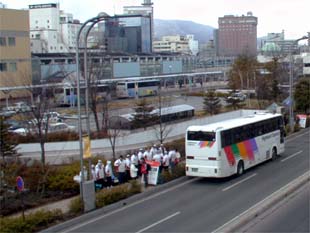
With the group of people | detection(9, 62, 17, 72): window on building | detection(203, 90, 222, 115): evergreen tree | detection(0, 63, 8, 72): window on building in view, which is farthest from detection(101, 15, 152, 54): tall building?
the group of people

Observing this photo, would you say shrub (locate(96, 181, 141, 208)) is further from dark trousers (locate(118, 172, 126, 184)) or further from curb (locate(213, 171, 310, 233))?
curb (locate(213, 171, 310, 233))

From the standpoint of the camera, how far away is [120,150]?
3086 centimetres

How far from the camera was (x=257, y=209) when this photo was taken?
15.3 m

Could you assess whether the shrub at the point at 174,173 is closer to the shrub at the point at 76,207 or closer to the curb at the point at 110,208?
the curb at the point at 110,208

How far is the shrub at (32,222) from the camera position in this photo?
13.9m

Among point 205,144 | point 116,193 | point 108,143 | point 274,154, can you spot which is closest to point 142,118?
point 108,143

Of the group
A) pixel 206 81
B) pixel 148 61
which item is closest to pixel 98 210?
pixel 148 61

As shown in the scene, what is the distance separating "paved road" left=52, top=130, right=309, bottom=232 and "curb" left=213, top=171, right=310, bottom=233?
0.54 meters

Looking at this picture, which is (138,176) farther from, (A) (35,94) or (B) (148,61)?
(B) (148,61)

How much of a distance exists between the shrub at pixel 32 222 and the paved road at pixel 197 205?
2.11ft

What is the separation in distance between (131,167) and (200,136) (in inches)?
126

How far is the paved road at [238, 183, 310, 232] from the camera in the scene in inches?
534

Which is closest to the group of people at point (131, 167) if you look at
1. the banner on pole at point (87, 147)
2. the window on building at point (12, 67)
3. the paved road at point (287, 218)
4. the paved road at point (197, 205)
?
the paved road at point (197, 205)

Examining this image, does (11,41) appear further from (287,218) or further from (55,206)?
(287,218)
